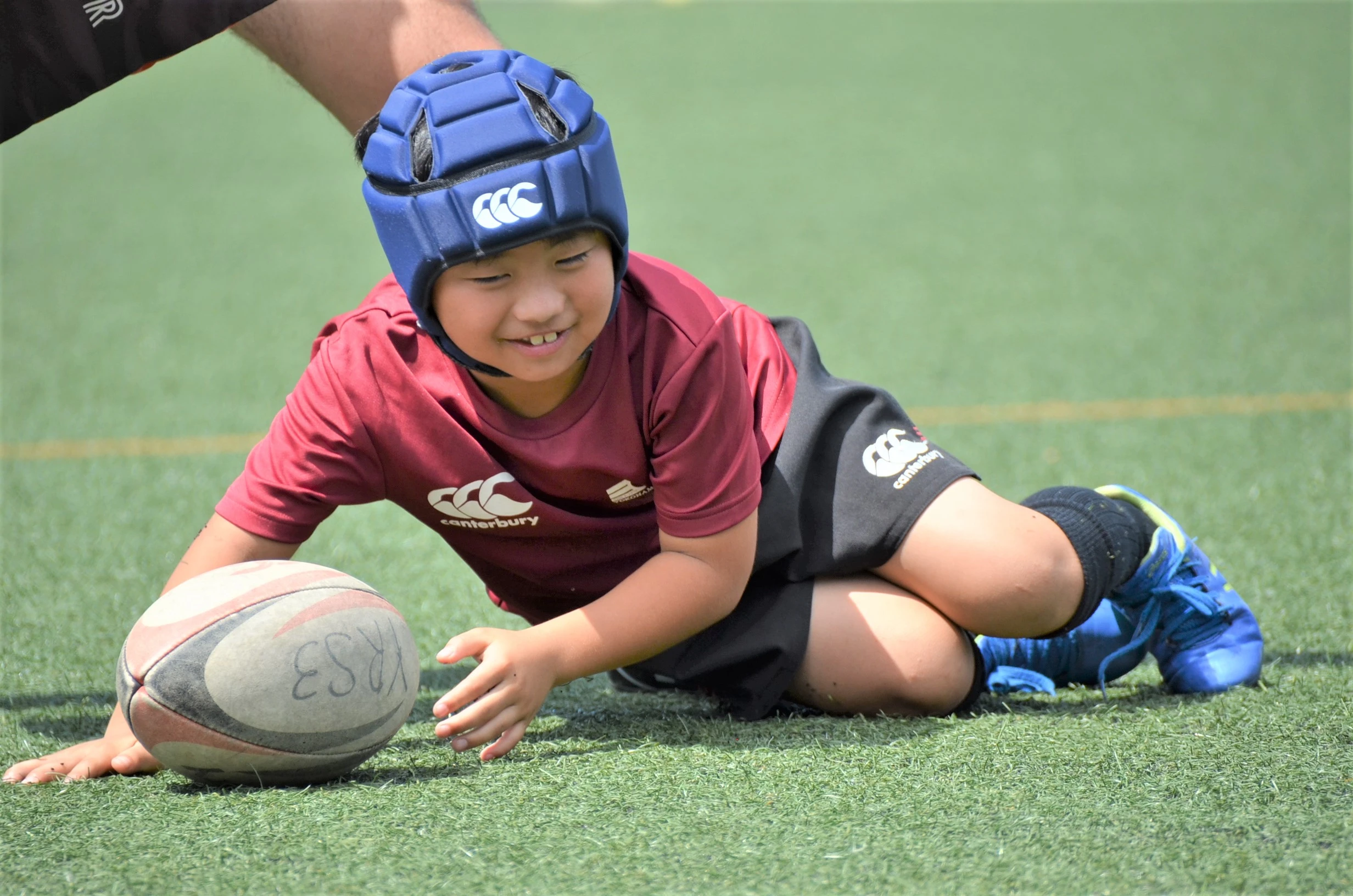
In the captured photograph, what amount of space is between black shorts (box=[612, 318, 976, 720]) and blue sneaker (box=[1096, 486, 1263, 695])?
328mm

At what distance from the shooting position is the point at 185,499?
3445mm

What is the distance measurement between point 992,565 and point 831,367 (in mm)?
2568

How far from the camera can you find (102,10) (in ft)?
6.91

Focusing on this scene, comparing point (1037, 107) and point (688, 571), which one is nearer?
point (688, 571)

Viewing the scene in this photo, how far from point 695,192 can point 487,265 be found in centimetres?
581

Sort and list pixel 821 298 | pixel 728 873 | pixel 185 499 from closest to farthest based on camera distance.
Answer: pixel 728 873 → pixel 185 499 → pixel 821 298

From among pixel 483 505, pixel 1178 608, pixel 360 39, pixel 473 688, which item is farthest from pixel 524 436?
pixel 1178 608

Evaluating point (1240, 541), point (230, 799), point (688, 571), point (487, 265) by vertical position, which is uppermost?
point (487, 265)

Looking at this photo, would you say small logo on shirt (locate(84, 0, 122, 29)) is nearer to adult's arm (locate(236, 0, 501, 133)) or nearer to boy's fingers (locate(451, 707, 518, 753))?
adult's arm (locate(236, 0, 501, 133))

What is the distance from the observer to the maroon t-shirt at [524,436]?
6.02 ft

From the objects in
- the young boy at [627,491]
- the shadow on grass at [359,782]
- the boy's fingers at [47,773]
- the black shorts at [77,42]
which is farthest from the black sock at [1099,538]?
the black shorts at [77,42]

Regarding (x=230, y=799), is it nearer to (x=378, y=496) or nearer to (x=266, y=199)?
(x=378, y=496)

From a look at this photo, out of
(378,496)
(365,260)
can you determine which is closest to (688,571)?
(378,496)

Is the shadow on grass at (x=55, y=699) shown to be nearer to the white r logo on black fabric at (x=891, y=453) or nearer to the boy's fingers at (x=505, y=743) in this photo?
the boy's fingers at (x=505, y=743)
